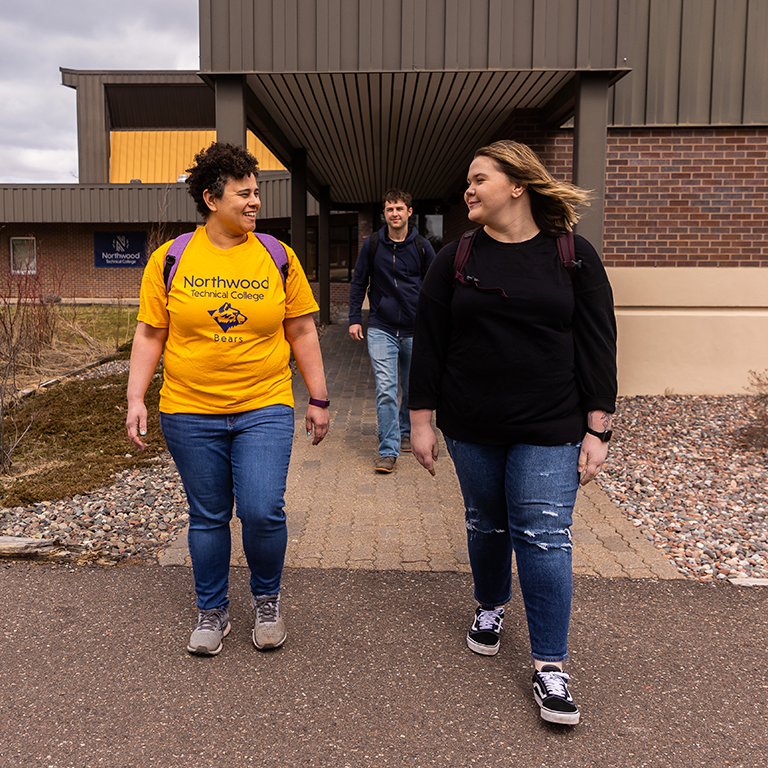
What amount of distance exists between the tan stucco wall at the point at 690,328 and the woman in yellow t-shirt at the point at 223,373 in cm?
644

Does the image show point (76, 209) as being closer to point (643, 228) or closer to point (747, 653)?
point (643, 228)

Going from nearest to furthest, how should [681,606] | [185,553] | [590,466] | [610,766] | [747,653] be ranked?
1. [610,766]
2. [590,466]
3. [747,653]
4. [681,606]
5. [185,553]

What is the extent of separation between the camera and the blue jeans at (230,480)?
9.41 ft

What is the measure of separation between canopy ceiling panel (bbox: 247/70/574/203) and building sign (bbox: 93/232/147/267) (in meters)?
20.4

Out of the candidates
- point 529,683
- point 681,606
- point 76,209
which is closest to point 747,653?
point 681,606

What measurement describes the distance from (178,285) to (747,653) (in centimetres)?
268

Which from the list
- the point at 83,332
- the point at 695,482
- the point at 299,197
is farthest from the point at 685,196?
the point at 83,332

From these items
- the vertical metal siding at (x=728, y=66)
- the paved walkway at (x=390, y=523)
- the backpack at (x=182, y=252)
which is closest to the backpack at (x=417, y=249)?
the paved walkway at (x=390, y=523)

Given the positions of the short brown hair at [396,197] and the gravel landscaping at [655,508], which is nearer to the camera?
the gravel landscaping at [655,508]

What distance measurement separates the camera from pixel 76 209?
1173 inches

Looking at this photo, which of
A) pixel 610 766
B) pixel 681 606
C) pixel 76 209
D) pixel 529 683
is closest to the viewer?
pixel 610 766

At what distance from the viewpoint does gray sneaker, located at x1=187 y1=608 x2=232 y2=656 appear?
2945mm

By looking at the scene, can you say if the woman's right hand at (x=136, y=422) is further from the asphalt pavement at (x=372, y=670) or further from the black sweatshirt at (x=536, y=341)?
the black sweatshirt at (x=536, y=341)

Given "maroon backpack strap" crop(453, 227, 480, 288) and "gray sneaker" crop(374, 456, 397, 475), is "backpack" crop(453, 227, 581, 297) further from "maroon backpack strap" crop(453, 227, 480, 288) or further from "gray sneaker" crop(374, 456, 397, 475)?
"gray sneaker" crop(374, 456, 397, 475)
